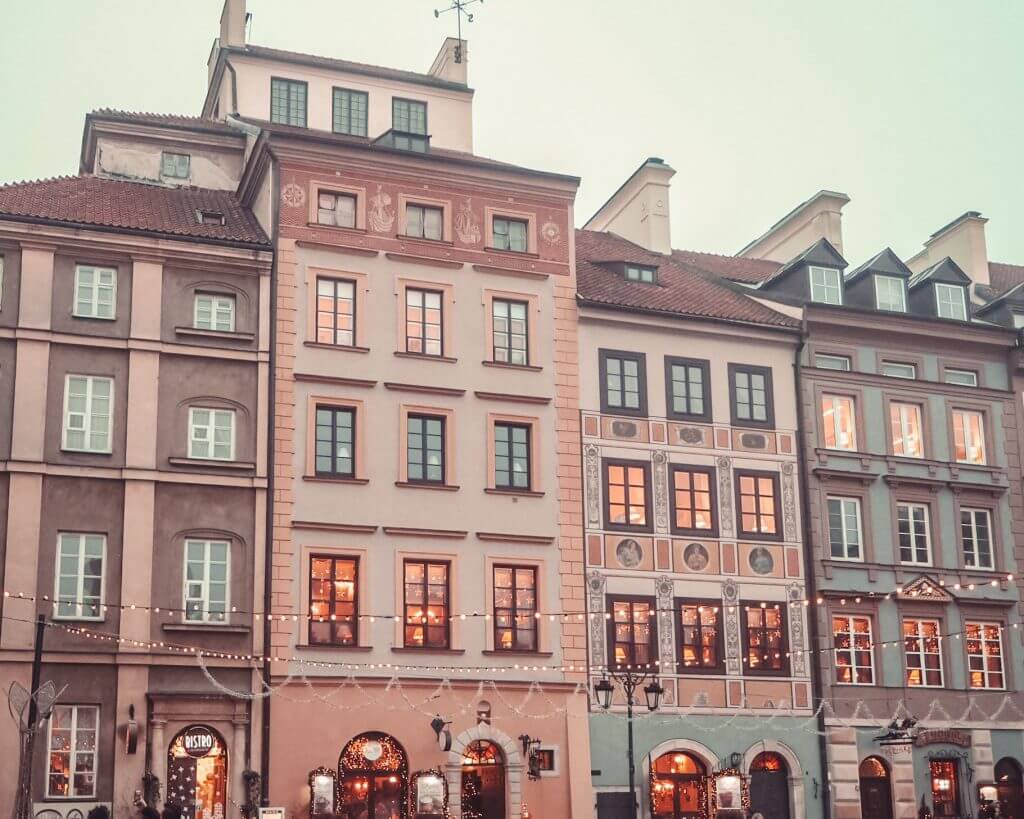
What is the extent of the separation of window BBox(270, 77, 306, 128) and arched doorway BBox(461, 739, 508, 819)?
18546mm

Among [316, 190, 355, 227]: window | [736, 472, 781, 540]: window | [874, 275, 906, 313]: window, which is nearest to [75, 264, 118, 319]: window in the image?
[316, 190, 355, 227]: window

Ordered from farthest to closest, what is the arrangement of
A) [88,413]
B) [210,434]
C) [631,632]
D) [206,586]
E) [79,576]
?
[631,632]
[210,434]
[88,413]
[206,586]
[79,576]

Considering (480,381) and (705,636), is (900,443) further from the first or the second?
(480,381)

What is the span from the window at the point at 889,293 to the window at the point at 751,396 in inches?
181

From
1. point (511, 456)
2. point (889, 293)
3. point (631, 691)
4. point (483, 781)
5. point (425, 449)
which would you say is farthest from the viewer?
point (889, 293)

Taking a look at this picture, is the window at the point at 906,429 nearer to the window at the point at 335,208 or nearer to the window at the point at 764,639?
the window at the point at 764,639

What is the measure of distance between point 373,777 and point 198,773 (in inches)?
144

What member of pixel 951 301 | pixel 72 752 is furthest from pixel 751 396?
pixel 72 752

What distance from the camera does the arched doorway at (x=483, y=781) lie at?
34.7 meters

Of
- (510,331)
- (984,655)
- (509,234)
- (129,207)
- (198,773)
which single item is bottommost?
(198,773)

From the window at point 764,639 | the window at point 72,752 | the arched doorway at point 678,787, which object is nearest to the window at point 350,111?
the window at point 764,639

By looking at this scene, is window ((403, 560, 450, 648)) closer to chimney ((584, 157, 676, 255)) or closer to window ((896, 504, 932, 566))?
window ((896, 504, 932, 566))

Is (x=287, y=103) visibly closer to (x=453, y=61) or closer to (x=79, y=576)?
(x=453, y=61)

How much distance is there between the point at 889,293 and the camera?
140 ft
